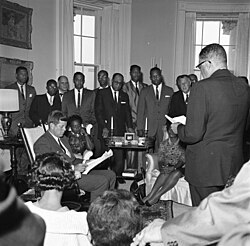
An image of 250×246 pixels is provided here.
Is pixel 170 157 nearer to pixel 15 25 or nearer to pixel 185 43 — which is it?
pixel 15 25

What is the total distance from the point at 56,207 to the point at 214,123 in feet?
3.68

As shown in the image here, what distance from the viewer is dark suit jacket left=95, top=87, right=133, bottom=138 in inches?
218

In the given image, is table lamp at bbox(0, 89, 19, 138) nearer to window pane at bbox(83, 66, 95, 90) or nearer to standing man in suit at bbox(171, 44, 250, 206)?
window pane at bbox(83, 66, 95, 90)

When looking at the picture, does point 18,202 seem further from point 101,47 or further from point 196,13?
point 196,13

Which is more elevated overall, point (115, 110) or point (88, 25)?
point (88, 25)

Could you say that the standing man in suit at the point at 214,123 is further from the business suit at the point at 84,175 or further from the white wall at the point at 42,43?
the white wall at the point at 42,43

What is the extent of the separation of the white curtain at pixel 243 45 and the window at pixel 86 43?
2.79m

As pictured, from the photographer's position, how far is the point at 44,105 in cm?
545

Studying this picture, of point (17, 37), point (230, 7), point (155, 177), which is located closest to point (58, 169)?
point (155, 177)

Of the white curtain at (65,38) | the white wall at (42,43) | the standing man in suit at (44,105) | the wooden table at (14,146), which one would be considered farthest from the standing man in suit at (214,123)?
the white curtain at (65,38)

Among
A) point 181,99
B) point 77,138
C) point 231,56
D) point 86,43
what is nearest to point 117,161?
point 181,99

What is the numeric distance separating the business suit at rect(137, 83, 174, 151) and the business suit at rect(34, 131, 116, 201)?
6.35 ft

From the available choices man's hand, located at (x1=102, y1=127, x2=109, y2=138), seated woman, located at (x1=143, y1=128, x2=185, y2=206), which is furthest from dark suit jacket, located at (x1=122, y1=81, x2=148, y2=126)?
seated woman, located at (x1=143, y1=128, x2=185, y2=206)

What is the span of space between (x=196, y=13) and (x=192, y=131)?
5531 millimetres
